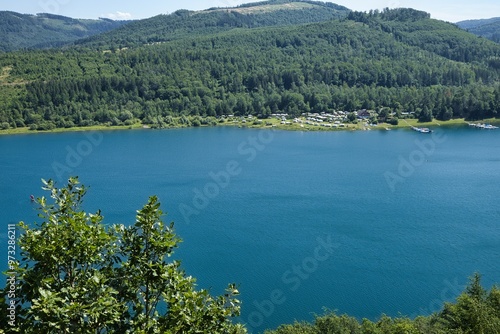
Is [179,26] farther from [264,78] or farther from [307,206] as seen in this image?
[307,206]

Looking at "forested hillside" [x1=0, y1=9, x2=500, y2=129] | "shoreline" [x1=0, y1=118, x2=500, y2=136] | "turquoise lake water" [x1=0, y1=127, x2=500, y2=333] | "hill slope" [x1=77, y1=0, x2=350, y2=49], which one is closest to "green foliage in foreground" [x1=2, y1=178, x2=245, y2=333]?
"turquoise lake water" [x1=0, y1=127, x2=500, y2=333]

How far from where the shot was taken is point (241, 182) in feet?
135

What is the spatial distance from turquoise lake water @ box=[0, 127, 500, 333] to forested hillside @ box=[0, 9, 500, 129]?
1472 centimetres

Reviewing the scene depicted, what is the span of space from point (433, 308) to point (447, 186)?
2065 centimetres

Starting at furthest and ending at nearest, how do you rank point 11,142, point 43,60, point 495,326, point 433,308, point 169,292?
point 43,60 < point 11,142 < point 433,308 < point 495,326 < point 169,292

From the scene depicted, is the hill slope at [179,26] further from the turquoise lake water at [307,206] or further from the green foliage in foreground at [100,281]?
the green foliage in foreground at [100,281]

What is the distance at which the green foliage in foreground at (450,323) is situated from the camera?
11938mm

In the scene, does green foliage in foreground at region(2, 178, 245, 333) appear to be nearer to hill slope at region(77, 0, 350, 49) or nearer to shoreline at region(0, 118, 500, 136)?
shoreline at region(0, 118, 500, 136)

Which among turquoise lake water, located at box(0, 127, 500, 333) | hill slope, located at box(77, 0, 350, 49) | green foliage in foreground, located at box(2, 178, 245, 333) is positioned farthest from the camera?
hill slope, located at box(77, 0, 350, 49)

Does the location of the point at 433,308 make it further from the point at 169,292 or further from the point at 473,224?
the point at 169,292

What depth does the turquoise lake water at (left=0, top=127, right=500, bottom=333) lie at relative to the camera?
22.5m

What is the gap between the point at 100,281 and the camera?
4910mm

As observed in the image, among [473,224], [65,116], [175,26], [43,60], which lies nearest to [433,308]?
[473,224]

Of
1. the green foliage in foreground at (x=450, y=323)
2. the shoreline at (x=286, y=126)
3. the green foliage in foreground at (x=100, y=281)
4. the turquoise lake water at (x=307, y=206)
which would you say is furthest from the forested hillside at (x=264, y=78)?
the green foliage in foreground at (x=100, y=281)
